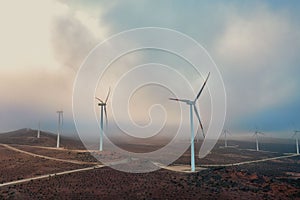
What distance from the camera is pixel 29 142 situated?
13200 centimetres

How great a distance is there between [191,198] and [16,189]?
28.8 metres

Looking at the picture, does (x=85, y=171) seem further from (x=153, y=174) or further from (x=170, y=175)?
(x=170, y=175)

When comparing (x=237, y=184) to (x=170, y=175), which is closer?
(x=237, y=184)

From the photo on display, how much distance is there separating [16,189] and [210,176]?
37937 millimetres

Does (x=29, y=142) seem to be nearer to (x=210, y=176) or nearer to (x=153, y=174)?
(x=153, y=174)

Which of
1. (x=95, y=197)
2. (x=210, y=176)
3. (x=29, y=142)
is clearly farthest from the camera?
(x=29, y=142)

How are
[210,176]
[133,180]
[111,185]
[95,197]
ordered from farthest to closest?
[210,176] < [133,180] < [111,185] < [95,197]

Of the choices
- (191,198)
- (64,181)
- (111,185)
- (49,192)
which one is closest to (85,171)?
(64,181)

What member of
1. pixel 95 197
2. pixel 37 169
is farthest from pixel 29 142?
pixel 95 197

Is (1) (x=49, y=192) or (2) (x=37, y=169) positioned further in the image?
(2) (x=37, y=169)

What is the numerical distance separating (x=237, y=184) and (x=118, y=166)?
30.7 m

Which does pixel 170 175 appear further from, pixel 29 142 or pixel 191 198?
pixel 29 142

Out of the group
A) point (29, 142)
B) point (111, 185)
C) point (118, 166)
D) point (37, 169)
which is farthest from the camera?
point (29, 142)

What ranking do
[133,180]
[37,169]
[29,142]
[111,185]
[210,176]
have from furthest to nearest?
[29,142]
[37,169]
[210,176]
[133,180]
[111,185]
